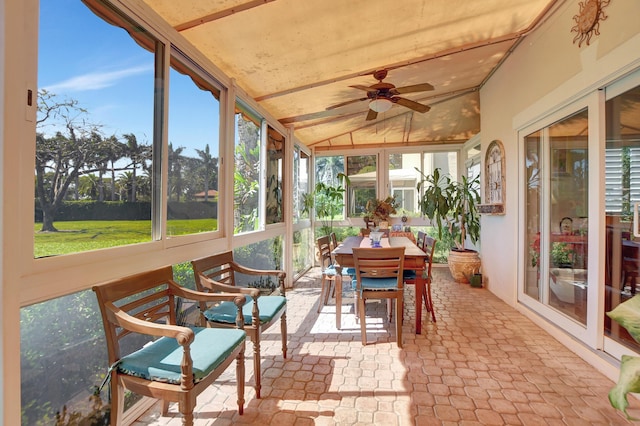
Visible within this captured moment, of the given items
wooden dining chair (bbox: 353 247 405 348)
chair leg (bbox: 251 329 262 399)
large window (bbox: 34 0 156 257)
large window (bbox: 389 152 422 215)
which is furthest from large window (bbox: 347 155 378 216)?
large window (bbox: 34 0 156 257)

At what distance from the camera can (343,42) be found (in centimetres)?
259

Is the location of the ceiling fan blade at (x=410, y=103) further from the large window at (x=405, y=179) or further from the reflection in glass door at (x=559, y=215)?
the large window at (x=405, y=179)

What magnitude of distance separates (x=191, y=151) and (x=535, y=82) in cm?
346

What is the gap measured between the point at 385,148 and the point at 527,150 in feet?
10.3

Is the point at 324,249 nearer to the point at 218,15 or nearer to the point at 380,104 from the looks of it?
the point at 380,104

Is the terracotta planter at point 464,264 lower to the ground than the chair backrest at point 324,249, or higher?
lower

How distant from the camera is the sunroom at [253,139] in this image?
4.24ft

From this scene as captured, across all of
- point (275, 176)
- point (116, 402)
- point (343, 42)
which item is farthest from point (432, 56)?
point (116, 402)

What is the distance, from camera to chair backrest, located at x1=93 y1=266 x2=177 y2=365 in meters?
1.40

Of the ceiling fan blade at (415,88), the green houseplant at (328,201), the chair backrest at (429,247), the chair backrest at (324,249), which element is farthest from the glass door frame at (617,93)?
the green houseplant at (328,201)

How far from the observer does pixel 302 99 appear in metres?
3.78

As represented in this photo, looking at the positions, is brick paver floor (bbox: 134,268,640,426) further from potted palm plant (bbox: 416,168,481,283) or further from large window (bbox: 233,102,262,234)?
potted palm plant (bbox: 416,168,481,283)

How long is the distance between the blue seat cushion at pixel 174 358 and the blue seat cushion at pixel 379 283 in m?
1.42

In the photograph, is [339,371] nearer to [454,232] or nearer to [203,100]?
[203,100]
